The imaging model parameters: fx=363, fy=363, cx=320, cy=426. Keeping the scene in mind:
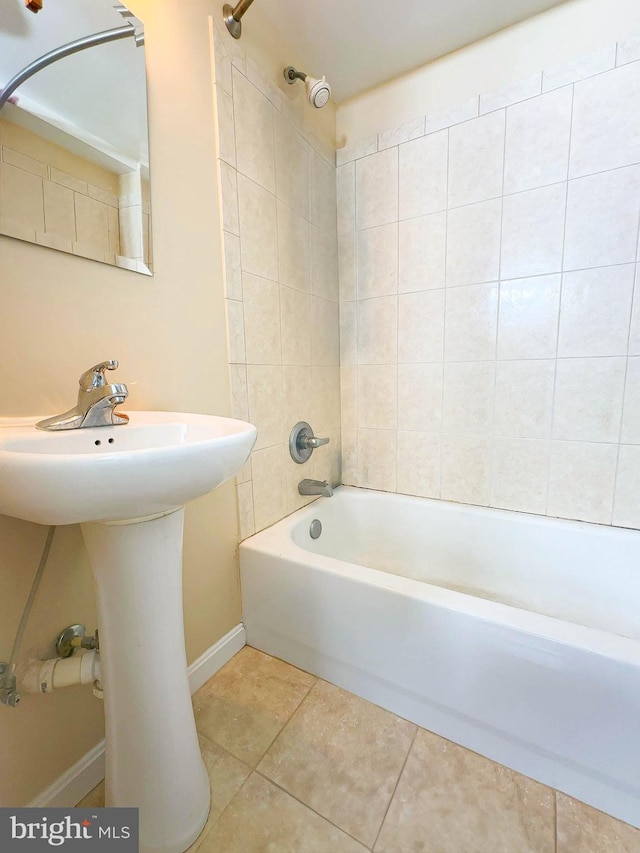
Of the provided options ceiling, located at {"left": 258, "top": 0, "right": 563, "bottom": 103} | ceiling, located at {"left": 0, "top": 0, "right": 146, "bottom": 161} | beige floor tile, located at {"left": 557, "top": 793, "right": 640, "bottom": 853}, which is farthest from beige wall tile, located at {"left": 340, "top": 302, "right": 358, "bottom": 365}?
beige floor tile, located at {"left": 557, "top": 793, "right": 640, "bottom": 853}

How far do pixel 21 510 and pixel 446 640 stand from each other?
918mm

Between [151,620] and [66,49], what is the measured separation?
1.15 meters

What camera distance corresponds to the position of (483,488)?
1.48 metres

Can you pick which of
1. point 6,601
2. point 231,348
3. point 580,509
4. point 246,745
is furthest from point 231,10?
point 246,745

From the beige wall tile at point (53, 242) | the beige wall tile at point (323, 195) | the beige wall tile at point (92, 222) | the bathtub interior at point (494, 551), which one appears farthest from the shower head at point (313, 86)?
the bathtub interior at point (494, 551)

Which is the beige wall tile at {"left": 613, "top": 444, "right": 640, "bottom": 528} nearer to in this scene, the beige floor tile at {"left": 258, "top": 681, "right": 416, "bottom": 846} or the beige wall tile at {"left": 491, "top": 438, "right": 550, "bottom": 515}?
the beige wall tile at {"left": 491, "top": 438, "right": 550, "bottom": 515}

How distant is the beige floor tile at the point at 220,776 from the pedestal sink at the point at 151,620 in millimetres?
26

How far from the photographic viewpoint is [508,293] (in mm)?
1345

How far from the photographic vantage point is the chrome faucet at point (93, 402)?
674mm

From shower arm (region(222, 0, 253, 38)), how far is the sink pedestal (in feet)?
4.59

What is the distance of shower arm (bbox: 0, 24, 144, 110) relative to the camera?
0.66 meters

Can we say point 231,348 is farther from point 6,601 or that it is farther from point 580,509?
Answer: point 580,509

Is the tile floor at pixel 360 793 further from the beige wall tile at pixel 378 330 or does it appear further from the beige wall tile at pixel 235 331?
the beige wall tile at pixel 378 330

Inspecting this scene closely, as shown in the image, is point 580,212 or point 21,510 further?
point 580,212
